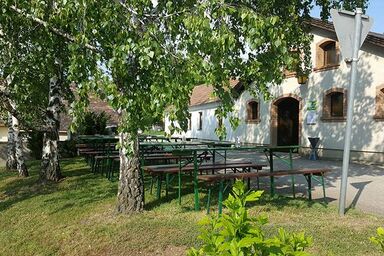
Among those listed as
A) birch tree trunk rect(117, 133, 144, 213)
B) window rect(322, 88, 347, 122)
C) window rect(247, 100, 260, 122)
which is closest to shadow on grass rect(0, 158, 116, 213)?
birch tree trunk rect(117, 133, 144, 213)

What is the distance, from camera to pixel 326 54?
17328mm

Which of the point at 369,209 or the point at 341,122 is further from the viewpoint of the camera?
the point at 341,122

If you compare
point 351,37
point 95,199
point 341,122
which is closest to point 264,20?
point 351,37

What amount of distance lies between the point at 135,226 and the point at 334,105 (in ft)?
43.3

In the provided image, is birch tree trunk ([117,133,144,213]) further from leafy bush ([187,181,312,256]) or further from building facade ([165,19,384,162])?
building facade ([165,19,384,162])

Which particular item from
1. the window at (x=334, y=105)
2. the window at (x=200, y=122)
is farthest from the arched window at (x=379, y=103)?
the window at (x=200, y=122)

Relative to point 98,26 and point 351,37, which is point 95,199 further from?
point 351,37

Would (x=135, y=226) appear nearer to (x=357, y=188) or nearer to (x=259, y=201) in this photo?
(x=259, y=201)

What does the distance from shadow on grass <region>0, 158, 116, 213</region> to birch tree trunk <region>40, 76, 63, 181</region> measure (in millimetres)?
286

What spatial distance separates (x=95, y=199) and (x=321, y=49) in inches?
503

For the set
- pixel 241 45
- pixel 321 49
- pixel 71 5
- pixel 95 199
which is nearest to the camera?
pixel 71 5

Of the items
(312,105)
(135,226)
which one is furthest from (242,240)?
(312,105)

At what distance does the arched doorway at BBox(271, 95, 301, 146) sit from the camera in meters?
20.6

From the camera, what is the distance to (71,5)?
4594 millimetres
